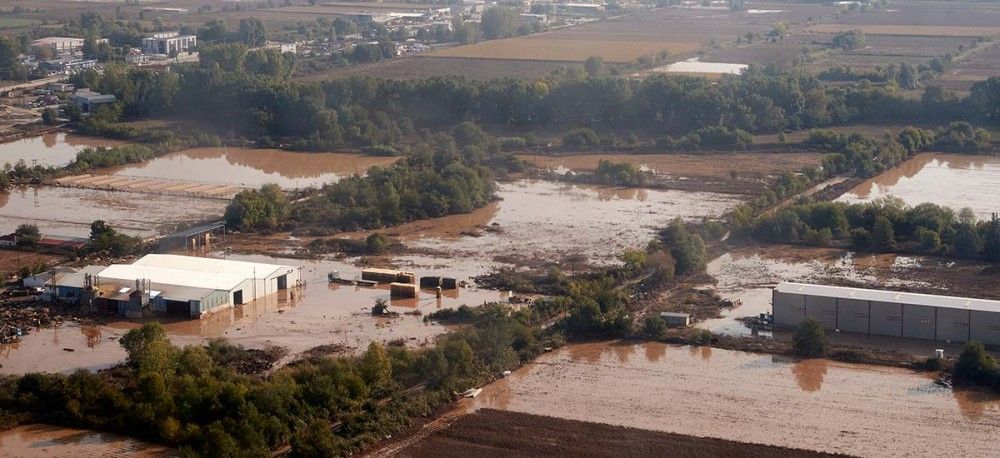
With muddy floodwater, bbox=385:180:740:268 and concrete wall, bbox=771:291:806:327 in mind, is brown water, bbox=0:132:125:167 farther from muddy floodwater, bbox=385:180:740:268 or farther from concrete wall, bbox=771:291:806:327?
concrete wall, bbox=771:291:806:327

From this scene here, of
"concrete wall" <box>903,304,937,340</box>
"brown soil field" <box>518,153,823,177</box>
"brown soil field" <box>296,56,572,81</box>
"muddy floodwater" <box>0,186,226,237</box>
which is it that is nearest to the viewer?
"concrete wall" <box>903,304,937,340</box>

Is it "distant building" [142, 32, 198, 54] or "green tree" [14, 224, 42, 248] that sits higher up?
"distant building" [142, 32, 198, 54]

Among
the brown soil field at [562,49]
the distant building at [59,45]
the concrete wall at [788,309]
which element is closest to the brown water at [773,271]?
the concrete wall at [788,309]

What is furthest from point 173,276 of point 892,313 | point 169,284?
point 892,313

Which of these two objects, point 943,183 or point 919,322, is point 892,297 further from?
point 943,183

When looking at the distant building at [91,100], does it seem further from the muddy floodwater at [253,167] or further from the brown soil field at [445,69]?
the brown soil field at [445,69]

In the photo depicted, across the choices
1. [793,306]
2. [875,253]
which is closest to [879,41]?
[875,253]

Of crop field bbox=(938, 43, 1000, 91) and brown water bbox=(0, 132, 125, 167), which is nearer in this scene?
brown water bbox=(0, 132, 125, 167)

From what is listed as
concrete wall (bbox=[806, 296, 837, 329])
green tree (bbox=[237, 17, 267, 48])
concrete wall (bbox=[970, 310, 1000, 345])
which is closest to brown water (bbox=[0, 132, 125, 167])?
green tree (bbox=[237, 17, 267, 48])
